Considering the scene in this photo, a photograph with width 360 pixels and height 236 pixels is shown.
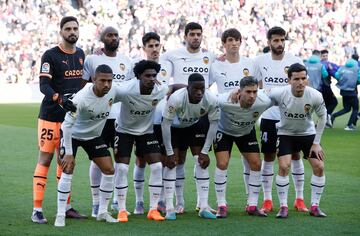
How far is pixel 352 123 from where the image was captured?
938 inches

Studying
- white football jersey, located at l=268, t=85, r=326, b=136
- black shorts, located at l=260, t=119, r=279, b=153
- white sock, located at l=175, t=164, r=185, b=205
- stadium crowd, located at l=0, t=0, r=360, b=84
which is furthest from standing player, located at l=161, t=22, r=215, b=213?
stadium crowd, located at l=0, t=0, r=360, b=84

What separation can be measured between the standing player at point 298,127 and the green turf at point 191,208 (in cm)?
34

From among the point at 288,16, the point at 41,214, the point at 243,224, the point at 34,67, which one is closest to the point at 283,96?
the point at 243,224

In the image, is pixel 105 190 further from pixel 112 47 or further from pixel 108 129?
pixel 112 47

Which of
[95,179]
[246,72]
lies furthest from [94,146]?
[246,72]

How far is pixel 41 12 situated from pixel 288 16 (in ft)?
42.8

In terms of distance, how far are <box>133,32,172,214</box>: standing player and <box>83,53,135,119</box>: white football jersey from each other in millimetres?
327

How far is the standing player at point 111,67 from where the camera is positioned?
10977mm

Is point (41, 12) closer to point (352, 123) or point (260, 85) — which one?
point (352, 123)

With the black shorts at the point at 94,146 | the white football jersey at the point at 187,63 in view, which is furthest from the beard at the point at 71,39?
the white football jersey at the point at 187,63

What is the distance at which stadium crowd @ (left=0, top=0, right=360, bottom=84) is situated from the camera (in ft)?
126

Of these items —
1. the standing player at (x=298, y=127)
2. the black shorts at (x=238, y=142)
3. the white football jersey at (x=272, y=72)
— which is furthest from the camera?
the white football jersey at (x=272, y=72)

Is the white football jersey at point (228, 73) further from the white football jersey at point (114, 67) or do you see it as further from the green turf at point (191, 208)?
the green turf at point (191, 208)

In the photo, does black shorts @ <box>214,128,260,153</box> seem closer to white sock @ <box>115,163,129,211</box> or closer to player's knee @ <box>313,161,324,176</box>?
player's knee @ <box>313,161,324,176</box>
